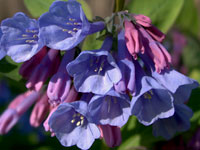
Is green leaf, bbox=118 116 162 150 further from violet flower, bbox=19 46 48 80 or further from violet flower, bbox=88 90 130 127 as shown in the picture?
violet flower, bbox=19 46 48 80

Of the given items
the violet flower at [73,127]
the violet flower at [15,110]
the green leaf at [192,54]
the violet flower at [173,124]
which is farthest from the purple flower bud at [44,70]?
the green leaf at [192,54]

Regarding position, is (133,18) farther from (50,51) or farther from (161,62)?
(50,51)

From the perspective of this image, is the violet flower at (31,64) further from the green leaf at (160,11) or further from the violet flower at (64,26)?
the green leaf at (160,11)

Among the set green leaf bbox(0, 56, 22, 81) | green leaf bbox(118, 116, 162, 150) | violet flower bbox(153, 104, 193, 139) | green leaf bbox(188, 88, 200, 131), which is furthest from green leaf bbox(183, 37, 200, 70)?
green leaf bbox(0, 56, 22, 81)

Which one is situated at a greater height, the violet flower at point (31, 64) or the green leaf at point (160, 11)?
the green leaf at point (160, 11)

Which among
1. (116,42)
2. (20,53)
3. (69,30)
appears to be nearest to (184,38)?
(116,42)

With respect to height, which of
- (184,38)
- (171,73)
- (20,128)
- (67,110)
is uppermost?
(171,73)

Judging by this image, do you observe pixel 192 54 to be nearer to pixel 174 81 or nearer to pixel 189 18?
pixel 189 18
